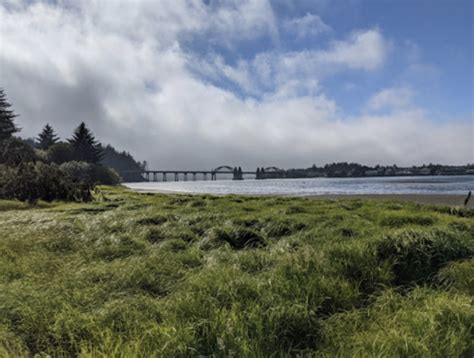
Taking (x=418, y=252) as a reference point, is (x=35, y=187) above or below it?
above

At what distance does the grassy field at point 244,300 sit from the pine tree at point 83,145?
76.5 metres

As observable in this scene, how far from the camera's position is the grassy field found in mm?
2988

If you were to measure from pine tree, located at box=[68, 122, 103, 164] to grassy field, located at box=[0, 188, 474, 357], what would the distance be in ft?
251

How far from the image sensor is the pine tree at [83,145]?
250 ft

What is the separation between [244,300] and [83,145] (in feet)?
271

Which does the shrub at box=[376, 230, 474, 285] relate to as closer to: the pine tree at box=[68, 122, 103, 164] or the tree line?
the tree line

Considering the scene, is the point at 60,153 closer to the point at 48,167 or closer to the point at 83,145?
the point at 83,145

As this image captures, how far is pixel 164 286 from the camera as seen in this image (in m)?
4.63

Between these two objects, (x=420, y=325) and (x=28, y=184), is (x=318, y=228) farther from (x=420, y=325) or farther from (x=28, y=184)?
(x=28, y=184)

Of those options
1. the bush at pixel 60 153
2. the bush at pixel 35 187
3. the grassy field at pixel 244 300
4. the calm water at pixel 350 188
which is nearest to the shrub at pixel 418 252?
the grassy field at pixel 244 300

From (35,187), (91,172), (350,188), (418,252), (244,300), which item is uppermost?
(91,172)

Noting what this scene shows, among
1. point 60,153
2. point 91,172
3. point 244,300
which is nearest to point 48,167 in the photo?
point 244,300

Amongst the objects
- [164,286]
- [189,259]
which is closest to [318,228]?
[189,259]

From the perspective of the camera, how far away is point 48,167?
2288cm
